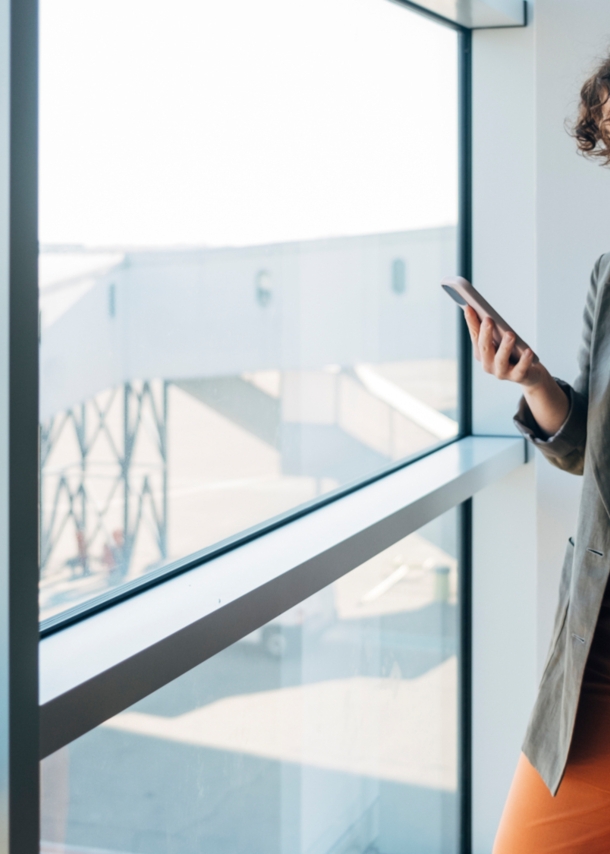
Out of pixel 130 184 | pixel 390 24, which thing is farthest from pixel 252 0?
pixel 390 24

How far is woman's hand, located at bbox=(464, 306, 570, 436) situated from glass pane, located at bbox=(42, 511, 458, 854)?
0.68 metres

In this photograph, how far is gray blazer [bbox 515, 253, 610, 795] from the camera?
1281 mm

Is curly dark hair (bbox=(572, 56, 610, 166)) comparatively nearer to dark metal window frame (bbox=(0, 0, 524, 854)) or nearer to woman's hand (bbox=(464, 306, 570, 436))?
woman's hand (bbox=(464, 306, 570, 436))

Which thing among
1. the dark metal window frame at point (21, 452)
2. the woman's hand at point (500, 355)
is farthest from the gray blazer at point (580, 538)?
the dark metal window frame at point (21, 452)

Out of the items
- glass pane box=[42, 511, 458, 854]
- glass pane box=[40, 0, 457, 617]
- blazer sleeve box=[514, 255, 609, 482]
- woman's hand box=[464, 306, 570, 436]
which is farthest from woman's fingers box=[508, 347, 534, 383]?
glass pane box=[42, 511, 458, 854]

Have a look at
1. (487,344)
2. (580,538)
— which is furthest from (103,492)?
(580,538)

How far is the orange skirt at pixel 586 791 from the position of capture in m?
1.30

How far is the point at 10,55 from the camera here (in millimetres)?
694

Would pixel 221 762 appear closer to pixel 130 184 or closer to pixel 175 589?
pixel 175 589

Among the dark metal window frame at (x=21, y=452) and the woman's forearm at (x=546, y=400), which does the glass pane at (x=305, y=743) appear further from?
the woman's forearm at (x=546, y=400)

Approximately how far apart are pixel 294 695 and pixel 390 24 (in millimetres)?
1695

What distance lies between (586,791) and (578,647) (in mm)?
233

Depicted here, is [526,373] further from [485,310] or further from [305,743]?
[305,743]

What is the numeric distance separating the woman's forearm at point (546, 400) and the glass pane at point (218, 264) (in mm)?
526
